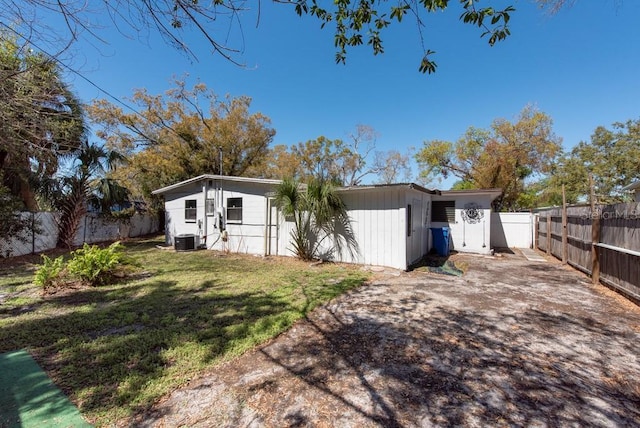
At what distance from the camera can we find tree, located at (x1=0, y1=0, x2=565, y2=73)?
2258mm

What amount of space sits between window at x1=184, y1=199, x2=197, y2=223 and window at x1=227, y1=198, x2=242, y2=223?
202 centimetres

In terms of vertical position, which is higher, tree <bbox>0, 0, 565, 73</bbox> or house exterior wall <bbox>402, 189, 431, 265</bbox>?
tree <bbox>0, 0, 565, 73</bbox>

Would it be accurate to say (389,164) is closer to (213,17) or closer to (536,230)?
(536,230)

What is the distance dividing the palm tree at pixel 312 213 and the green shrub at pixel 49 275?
4.98m

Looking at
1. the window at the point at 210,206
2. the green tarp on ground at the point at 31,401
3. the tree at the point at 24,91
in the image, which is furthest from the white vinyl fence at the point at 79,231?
the green tarp on ground at the point at 31,401

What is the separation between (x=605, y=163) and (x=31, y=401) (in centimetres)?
2914

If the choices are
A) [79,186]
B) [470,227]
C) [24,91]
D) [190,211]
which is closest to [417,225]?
[470,227]

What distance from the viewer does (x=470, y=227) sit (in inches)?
390

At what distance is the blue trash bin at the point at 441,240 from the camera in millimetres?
9266

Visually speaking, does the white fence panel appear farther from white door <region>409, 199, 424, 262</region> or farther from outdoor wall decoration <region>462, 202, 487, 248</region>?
white door <region>409, 199, 424, 262</region>

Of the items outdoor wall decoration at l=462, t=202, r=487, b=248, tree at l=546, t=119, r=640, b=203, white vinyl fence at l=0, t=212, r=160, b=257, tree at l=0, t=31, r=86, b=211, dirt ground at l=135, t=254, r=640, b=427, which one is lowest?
dirt ground at l=135, t=254, r=640, b=427

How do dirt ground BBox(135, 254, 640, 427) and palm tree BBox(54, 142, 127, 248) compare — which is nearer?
dirt ground BBox(135, 254, 640, 427)

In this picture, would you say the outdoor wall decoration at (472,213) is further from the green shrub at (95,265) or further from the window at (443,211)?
the green shrub at (95,265)

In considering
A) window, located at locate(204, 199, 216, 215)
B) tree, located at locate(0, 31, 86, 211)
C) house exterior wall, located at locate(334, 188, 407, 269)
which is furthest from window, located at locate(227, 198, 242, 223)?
tree, located at locate(0, 31, 86, 211)
